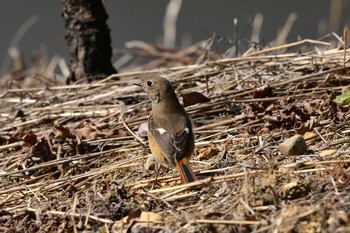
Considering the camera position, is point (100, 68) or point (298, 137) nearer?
point (298, 137)

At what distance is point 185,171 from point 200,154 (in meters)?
0.66

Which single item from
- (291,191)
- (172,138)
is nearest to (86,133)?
(172,138)

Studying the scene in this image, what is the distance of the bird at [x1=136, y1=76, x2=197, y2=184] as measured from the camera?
525 cm

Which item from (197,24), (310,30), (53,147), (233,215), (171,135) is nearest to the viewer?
(233,215)

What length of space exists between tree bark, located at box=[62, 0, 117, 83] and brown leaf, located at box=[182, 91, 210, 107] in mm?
1571

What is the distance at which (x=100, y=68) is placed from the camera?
7.89 m

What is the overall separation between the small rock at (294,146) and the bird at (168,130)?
2.01ft

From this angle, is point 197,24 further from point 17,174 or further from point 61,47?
point 17,174

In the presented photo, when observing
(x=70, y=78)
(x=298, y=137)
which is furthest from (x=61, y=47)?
(x=298, y=137)

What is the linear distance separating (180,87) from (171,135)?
4.71 ft

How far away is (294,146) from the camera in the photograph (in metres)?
5.13

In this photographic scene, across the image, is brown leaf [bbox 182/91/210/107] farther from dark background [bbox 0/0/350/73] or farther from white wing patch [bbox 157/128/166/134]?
dark background [bbox 0/0/350/73]

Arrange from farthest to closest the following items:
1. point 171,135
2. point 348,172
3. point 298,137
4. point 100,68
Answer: point 100,68 < point 171,135 < point 298,137 < point 348,172

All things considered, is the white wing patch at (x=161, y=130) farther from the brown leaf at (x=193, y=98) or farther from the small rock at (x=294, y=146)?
the small rock at (x=294, y=146)
